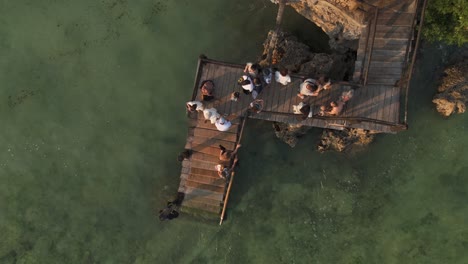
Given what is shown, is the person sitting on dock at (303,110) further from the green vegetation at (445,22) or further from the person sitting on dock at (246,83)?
the green vegetation at (445,22)

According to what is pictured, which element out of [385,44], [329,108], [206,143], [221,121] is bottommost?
[206,143]

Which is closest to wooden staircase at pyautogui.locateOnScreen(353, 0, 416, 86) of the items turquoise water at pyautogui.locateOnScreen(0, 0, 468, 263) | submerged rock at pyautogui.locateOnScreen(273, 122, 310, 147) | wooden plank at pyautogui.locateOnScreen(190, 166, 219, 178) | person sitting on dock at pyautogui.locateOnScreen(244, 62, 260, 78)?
turquoise water at pyautogui.locateOnScreen(0, 0, 468, 263)

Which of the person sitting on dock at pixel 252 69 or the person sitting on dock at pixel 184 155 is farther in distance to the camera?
the person sitting on dock at pixel 184 155

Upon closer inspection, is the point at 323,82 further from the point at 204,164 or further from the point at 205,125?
the point at 204,164

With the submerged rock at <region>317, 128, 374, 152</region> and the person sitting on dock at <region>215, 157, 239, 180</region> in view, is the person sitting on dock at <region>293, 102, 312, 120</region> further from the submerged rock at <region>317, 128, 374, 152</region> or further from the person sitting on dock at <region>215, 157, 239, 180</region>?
the person sitting on dock at <region>215, 157, 239, 180</region>

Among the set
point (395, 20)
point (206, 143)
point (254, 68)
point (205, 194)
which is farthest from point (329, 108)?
point (205, 194)

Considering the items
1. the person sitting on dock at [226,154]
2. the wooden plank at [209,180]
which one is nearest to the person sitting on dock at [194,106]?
the person sitting on dock at [226,154]
